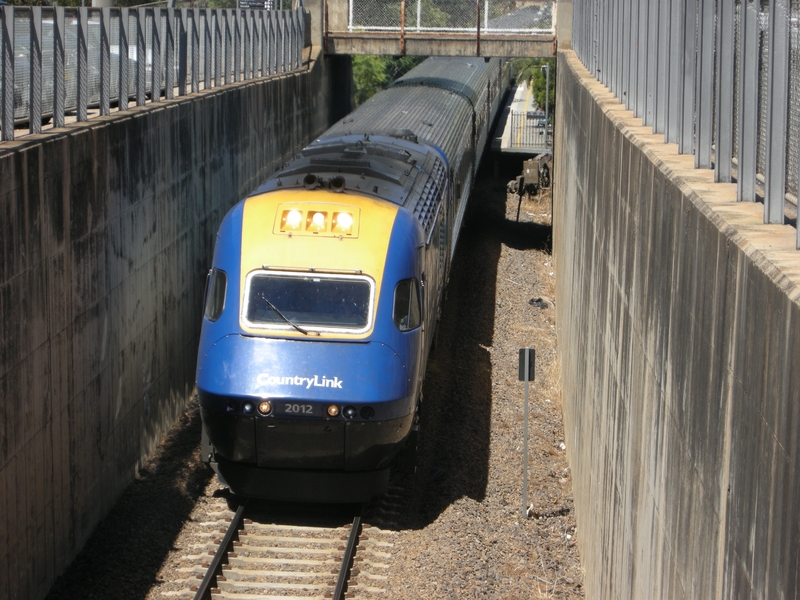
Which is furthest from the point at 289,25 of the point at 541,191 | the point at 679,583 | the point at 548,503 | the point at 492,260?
the point at 679,583

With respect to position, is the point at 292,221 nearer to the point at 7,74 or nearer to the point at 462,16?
the point at 7,74

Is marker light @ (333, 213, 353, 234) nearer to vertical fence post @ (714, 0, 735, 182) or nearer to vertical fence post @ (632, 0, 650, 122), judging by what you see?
vertical fence post @ (632, 0, 650, 122)

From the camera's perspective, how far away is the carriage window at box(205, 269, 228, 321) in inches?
378

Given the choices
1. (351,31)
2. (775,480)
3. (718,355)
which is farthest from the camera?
(351,31)

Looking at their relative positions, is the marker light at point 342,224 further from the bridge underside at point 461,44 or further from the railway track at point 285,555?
the bridge underside at point 461,44

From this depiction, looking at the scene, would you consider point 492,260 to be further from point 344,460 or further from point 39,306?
point 39,306

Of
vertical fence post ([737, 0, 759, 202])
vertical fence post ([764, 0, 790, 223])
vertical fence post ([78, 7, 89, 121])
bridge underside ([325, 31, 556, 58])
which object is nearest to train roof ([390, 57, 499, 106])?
bridge underside ([325, 31, 556, 58])

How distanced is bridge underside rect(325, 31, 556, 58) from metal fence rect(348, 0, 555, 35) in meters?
0.24

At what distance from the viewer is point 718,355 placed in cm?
396

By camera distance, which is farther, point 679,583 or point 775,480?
point 679,583

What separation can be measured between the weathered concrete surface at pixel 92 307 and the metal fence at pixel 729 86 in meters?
4.85

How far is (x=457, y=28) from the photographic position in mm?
23906

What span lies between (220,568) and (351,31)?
17.9 m

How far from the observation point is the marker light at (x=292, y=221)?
9680mm
